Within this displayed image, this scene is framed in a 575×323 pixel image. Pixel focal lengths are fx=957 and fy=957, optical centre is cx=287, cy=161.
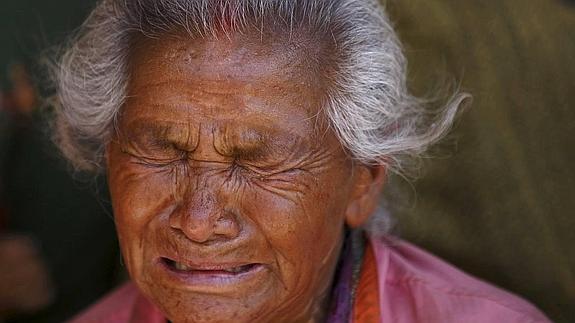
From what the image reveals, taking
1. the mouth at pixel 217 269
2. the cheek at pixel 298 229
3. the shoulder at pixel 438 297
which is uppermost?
the cheek at pixel 298 229

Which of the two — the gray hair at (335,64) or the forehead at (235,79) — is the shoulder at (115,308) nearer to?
the gray hair at (335,64)

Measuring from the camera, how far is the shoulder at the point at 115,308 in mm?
2758

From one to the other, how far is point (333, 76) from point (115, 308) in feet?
3.52

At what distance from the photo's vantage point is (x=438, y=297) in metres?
2.44

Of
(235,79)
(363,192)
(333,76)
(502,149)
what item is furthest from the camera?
(502,149)

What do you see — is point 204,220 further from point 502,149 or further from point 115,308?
point 502,149

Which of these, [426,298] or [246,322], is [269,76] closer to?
[246,322]

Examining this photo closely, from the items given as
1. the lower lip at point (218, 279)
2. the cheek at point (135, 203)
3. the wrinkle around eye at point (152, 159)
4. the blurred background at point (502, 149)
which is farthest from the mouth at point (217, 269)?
the blurred background at point (502, 149)

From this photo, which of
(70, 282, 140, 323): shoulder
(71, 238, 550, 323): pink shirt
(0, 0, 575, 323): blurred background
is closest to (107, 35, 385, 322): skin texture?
(71, 238, 550, 323): pink shirt

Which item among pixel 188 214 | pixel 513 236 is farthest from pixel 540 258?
pixel 188 214

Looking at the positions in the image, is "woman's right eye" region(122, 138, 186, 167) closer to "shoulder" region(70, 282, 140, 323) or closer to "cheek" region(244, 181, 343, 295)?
"cheek" region(244, 181, 343, 295)

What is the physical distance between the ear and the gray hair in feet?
0.10

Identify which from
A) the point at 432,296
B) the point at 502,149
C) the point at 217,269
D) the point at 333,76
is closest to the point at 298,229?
the point at 217,269

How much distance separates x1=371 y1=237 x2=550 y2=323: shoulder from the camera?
7.91 ft
